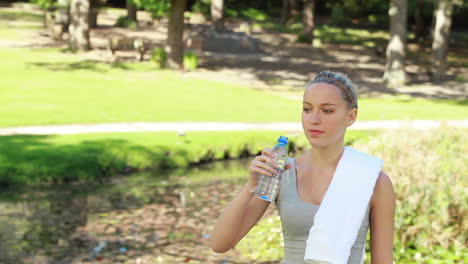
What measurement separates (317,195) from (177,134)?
13776 millimetres

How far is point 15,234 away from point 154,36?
3343cm

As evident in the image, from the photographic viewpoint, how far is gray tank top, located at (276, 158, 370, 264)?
3.06m

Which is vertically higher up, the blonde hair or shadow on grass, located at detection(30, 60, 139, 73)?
the blonde hair

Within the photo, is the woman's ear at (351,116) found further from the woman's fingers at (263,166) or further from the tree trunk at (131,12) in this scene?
the tree trunk at (131,12)

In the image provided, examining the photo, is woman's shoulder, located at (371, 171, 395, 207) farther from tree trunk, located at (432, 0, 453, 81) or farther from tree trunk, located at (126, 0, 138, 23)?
tree trunk, located at (126, 0, 138, 23)

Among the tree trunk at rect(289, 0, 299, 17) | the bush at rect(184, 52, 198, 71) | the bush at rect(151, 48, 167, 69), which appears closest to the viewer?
the bush at rect(184, 52, 198, 71)

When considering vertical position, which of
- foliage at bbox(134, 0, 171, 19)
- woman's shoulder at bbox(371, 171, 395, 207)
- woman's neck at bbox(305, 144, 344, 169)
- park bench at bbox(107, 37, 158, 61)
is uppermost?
woman's neck at bbox(305, 144, 344, 169)

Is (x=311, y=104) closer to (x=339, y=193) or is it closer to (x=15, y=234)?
(x=339, y=193)

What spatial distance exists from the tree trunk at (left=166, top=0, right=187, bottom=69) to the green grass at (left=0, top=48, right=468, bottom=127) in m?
1.05

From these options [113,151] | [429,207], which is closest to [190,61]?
[113,151]

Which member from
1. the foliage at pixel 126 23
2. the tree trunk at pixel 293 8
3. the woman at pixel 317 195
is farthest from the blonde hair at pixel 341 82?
the tree trunk at pixel 293 8

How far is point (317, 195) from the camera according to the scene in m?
3.12

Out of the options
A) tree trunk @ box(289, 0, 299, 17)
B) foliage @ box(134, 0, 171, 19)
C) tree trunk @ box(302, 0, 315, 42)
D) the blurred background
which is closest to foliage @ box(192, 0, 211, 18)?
tree trunk @ box(289, 0, 299, 17)

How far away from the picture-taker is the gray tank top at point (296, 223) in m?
3.06
